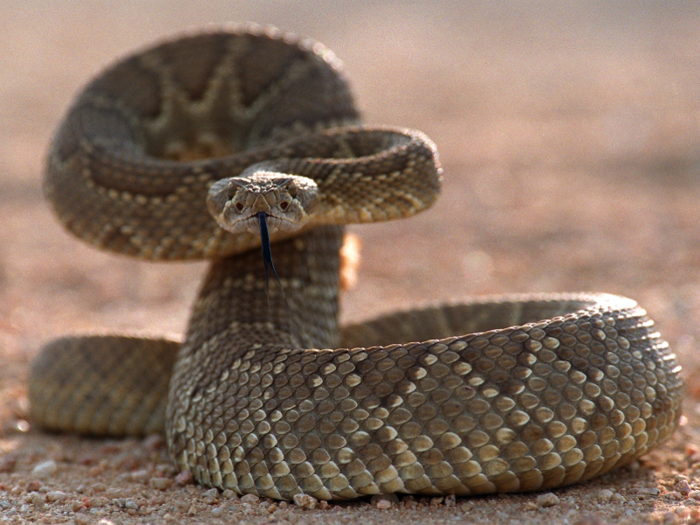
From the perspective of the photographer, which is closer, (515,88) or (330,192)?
(330,192)

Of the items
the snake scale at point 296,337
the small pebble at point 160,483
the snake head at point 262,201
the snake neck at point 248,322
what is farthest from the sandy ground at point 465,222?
the snake head at point 262,201

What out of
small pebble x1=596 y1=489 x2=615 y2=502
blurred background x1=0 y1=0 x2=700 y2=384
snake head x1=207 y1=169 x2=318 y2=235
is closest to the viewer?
small pebble x1=596 y1=489 x2=615 y2=502

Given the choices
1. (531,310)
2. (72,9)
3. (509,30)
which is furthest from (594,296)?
(72,9)

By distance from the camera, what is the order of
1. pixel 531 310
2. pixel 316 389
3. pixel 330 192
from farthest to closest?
Answer: pixel 531 310 < pixel 330 192 < pixel 316 389

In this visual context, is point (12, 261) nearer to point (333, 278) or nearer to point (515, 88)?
point (333, 278)

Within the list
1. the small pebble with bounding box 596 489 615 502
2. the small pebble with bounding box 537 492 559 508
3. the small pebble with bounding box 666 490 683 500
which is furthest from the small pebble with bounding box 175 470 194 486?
the small pebble with bounding box 666 490 683 500

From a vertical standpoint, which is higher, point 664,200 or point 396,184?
point 396,184

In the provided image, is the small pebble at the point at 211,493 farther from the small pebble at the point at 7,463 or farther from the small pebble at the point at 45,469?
the small pebble at the point at 7,463

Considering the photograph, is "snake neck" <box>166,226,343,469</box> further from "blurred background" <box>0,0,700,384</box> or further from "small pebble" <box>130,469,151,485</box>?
"blurred background" <box>0,0,700,384</box>
